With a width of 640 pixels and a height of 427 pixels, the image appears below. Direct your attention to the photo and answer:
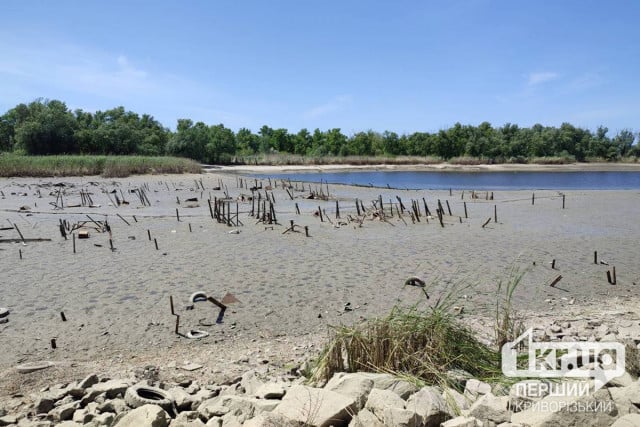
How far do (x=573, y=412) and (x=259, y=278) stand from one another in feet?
24.2

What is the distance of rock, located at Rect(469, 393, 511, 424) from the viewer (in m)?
3.57

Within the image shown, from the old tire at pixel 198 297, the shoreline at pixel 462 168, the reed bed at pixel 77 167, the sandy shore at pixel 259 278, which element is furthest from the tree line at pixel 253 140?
the old tire at pixel 198 297

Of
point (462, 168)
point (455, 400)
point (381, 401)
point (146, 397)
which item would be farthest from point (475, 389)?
point (462, 168)

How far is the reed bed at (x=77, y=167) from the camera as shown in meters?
43.5

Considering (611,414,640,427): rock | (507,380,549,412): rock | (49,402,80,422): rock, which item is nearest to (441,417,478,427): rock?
(507,380,549,412): rock

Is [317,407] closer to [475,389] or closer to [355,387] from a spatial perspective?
[355,387]

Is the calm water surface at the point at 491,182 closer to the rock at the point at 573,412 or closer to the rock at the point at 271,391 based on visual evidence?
the rock at the point at 271,391

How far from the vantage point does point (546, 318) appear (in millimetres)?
7707

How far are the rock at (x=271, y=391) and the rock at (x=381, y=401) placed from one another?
3.01 feet

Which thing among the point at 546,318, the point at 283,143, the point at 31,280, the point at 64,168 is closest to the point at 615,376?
the point at 546,318

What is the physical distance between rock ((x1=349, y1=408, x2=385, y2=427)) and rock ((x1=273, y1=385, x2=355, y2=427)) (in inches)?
4.0

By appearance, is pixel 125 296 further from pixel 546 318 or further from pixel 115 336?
pixel 546 318

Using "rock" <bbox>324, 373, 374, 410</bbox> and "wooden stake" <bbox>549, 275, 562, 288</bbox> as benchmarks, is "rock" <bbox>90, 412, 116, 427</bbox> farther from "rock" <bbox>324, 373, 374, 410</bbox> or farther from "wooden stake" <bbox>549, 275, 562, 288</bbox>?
"wooden stake" <bbox>549, 275, 562, 288</bbox>

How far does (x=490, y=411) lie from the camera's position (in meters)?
3.61
